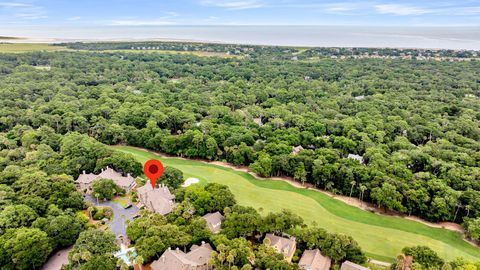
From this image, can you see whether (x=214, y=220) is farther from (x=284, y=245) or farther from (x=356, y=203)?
(x=356, y=203)

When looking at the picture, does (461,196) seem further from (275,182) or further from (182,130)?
(182,130)

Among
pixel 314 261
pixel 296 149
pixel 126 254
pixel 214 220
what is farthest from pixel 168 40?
pixel 314 261

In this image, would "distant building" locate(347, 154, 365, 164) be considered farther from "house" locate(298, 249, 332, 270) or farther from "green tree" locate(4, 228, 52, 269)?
"green tree" locate(4, 228, 52, 269)

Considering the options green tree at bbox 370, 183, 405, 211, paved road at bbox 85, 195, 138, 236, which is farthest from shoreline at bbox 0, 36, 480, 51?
paved road at bbox 85, 195, 138, 236

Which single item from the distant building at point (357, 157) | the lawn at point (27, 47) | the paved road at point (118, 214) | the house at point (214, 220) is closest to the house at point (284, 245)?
the house at point (214, 220)

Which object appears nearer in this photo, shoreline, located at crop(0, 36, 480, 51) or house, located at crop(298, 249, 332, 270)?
house, located at crop(298, 249, 332, 270)

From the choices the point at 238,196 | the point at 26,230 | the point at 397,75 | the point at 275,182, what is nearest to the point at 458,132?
the point at 275,182
